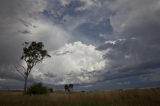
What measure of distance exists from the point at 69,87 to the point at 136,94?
5920 centimetres

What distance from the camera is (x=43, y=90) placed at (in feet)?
148

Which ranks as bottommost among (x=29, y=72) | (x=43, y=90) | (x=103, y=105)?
(x=103, y=105)

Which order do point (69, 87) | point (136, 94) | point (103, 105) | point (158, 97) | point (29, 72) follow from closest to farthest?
1. point (103, 105)
2. point (158, 97)
3. point (136, 94)
4. point (29, 72)
5. point (69, 87)

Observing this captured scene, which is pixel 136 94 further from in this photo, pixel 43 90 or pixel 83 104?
pixel 43 90

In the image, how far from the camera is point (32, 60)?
57906 millimetres

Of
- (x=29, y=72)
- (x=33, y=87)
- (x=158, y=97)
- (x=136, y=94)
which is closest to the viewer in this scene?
(x=158, y=97)

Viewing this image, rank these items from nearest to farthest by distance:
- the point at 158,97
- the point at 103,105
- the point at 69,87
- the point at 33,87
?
1. the point at 103,105
2. the point at 158,97
3. the point at 33,87
4. the point at 69,87

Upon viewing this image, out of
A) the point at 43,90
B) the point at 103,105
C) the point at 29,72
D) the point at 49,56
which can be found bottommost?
the point at 103,105

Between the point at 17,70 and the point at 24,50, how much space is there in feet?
20.5

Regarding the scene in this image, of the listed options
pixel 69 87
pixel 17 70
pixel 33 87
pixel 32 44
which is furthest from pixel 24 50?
pixel 69 87

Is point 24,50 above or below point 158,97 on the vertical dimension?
above

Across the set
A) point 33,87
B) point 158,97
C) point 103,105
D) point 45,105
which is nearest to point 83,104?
point 103,105

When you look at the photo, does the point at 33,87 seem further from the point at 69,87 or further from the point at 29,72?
the point at 69,87

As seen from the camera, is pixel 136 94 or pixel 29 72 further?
pixel 29 72
